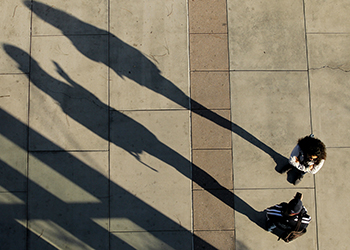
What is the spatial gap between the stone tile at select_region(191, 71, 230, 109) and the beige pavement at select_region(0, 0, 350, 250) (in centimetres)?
2

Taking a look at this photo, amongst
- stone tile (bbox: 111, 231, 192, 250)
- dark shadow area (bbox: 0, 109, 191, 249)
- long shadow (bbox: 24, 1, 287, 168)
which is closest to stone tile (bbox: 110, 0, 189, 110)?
long shadow (bbox: 24, 1, 287, 168)

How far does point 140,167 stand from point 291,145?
130 inches

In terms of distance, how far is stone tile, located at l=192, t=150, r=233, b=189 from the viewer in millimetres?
5984

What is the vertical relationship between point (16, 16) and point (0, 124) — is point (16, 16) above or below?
above

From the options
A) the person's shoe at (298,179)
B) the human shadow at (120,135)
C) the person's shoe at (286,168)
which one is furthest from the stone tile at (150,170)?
the person's shoe at (298,179)

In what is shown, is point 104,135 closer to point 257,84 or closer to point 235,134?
point 235,134

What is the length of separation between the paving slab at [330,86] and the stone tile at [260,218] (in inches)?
54.2

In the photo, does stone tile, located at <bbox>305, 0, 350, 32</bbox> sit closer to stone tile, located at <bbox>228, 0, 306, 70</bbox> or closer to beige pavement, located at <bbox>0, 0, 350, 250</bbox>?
beige pavement, located at <bbox>0, 0, 350, 250</bbox>

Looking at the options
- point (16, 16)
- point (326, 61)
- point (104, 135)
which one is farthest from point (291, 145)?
point (16, 16)

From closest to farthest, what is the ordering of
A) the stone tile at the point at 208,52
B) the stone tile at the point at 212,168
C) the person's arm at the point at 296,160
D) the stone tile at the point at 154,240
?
the person's arm at the point at 296,160, the stone tile at the point at 154,240, the stone tile at the point at 212,168, the stone tile at the point at 208,52

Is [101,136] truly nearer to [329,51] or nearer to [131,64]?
[131,64]

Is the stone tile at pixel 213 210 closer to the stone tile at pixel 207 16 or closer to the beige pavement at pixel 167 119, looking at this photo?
the beige pavement at pixel 167 119

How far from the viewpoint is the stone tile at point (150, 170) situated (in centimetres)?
590

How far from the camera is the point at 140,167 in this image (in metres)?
5.98
